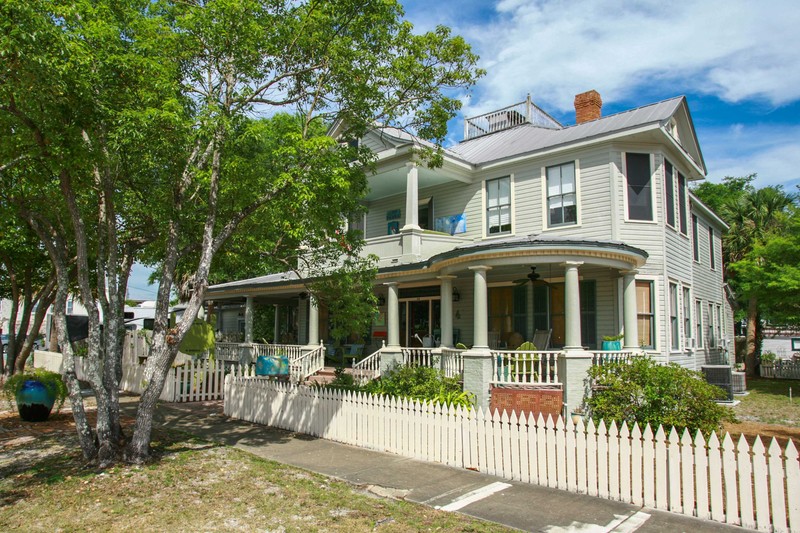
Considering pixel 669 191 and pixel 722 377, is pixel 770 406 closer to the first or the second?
pixel 722 377

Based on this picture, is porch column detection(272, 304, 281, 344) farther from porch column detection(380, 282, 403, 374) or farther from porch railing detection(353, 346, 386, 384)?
porch column detection(380, 282, 403, 374)

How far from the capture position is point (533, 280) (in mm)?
14656

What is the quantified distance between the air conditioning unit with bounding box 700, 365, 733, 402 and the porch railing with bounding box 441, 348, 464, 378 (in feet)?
24.5

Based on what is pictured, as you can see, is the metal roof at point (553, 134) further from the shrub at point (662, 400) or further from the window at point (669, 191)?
the shrub at point (662, 400)

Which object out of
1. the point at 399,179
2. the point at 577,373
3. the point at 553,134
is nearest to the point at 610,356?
the point at 577,373

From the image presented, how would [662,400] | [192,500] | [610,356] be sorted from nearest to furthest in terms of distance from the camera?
[192,500], [662,400], [610,356]

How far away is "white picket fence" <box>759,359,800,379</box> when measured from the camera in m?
26.8

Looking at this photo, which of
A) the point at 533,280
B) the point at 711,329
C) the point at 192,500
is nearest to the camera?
the point at 192,500

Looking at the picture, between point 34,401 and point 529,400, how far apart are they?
420 inches

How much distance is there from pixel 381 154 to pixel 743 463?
13.8 m

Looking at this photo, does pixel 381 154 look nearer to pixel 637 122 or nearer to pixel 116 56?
pixel 637 122

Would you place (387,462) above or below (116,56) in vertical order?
below

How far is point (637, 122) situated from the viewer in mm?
15883

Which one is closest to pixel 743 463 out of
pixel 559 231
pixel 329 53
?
pixel 329 53
